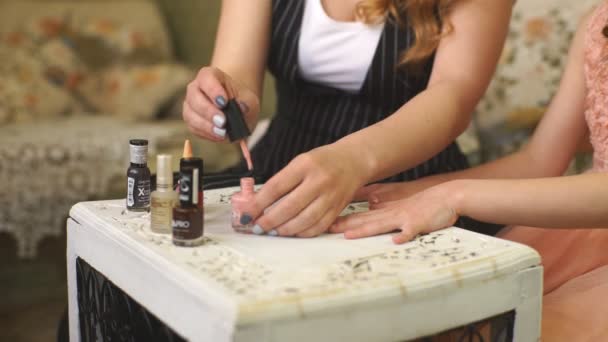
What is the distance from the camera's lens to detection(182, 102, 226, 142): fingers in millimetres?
966

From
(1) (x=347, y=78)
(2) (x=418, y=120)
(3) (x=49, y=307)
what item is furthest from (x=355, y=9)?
(3) (x=49, y=307)

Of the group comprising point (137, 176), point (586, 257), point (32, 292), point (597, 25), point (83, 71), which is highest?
point (597, 25)

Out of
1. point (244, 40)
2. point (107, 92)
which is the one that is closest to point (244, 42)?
point (244, 40)

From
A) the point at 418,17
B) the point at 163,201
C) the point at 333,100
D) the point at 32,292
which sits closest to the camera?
the point at 163,201

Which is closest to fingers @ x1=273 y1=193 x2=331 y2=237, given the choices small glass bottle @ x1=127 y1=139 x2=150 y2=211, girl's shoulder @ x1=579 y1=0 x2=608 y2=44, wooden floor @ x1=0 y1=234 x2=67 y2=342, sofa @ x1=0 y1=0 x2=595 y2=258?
small glass bottle @ x1=127 y1=139 x2=150 y2=211

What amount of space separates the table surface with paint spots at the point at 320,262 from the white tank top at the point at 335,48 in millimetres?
446

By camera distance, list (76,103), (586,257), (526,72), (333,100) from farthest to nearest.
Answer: (76,103) → (526,72) → (333,100) → (586,257)

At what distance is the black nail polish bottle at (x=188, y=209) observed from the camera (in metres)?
0.80

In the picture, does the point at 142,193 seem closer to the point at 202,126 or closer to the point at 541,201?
the point at 202,126

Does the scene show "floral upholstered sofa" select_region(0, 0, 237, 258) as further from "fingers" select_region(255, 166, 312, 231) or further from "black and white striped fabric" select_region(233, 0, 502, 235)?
"fingers" select_region(255, 166, 312, 231)

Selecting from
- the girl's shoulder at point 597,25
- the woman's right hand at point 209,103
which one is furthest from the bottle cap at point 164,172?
the girl's shoulder at point 597,25

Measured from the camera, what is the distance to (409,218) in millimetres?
909

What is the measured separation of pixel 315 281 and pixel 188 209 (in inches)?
6.6

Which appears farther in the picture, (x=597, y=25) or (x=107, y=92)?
(x=107, y=92)
